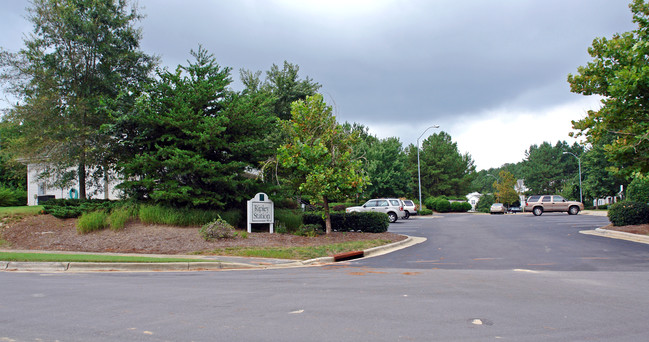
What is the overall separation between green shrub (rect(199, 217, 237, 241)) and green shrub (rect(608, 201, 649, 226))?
17.0 m

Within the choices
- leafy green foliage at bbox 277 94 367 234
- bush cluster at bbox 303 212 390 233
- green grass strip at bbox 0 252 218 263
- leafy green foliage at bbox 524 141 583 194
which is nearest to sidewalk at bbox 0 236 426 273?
green grass strip at bbox 0 252 218 263

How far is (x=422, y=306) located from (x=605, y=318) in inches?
87.7

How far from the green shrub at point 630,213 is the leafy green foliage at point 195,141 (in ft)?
51.7

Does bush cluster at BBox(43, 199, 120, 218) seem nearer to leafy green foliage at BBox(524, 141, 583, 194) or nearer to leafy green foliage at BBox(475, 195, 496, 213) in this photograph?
leafy green foliage at BBox(475, 195, 496, 213)

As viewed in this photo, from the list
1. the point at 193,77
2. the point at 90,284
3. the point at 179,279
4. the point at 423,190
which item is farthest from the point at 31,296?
the point at 423,190

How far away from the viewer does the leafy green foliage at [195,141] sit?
54.5 ft

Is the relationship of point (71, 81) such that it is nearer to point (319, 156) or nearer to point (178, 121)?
point (178, 121)

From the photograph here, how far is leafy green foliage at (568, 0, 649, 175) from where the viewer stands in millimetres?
14625

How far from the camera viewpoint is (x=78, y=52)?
65.9ft

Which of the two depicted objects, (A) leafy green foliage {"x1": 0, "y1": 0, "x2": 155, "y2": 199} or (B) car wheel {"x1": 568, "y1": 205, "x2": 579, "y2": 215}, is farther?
(B) car wheel {"x1": 568, "y1": 205, "x2": 579, "y2": 215}

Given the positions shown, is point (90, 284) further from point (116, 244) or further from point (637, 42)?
point (637, 42)

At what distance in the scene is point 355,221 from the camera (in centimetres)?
1997

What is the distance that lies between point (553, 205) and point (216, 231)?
33.9 metres

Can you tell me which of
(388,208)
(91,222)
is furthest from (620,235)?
(91,222)
